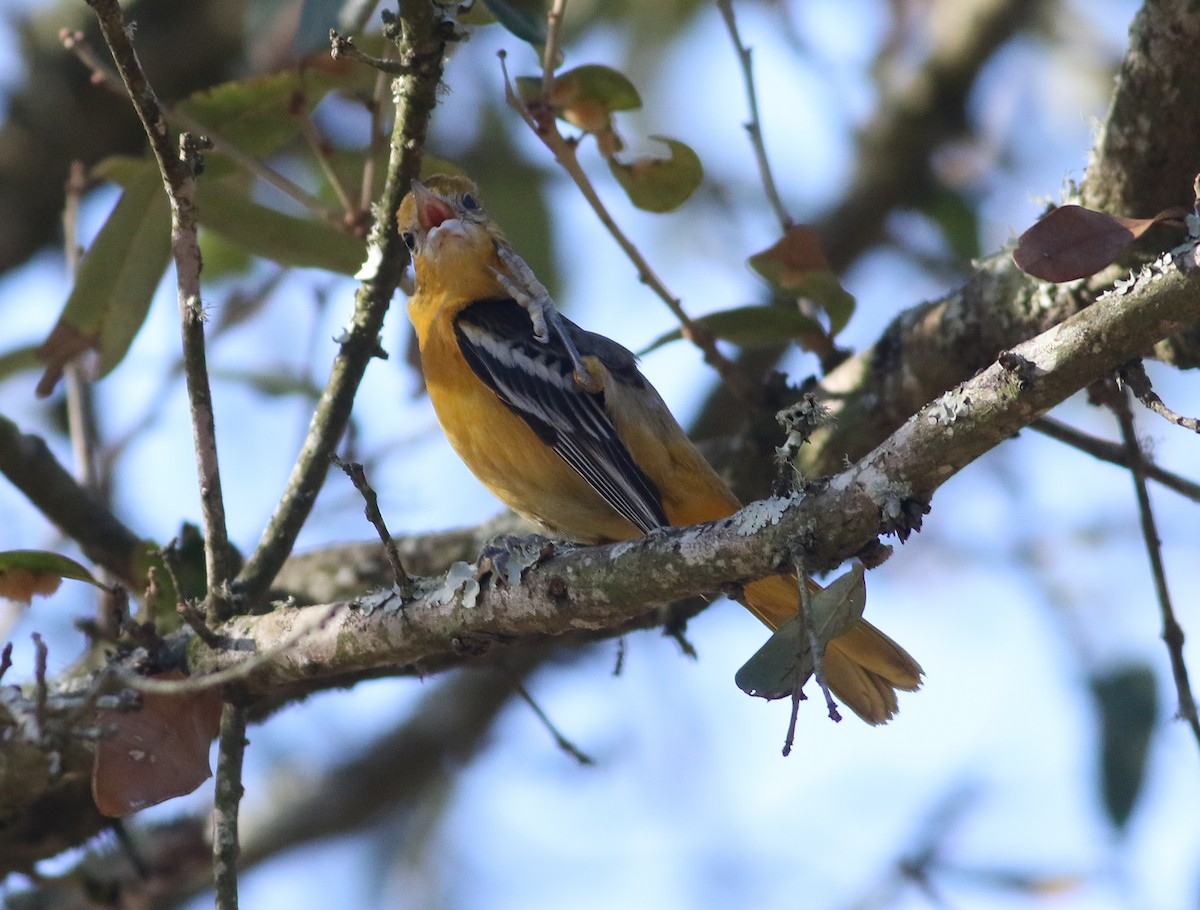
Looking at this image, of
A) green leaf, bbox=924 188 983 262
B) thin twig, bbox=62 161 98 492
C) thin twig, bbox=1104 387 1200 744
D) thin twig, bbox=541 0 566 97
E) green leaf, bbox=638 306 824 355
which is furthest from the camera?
green leaf, bbox=924 188 983 262

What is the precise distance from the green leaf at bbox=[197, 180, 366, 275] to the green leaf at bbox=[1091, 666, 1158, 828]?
3042 millimetres

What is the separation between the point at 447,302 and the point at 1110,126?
2301 millimetres

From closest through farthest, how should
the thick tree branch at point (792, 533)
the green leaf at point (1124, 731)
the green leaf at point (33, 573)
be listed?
the thick tree branch at point (792, 533) < the green leaf at point (33, 573) < the green leaf at point (1124, 731)

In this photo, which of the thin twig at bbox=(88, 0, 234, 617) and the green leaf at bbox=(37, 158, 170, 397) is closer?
the thin twig at bbox=(88, 0, 234, 617)

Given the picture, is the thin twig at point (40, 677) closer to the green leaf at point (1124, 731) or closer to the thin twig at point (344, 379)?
the thin twig at point (344, 379)

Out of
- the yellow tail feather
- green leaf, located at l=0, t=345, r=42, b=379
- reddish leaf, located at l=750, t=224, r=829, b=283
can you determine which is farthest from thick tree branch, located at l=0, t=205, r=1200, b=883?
green leaf, located at l=0, t=345, r=42, b=379

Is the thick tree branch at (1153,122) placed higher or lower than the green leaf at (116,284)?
lower

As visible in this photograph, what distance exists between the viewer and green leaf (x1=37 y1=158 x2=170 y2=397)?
395cm

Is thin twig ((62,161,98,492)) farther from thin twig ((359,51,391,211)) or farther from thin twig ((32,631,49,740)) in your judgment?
thin twig ((32,631,49,740))

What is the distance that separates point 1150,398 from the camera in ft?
7.68

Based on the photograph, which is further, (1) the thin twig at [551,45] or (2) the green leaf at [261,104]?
(2) the green leaf at [261,104]

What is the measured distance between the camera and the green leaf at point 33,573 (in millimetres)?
3188

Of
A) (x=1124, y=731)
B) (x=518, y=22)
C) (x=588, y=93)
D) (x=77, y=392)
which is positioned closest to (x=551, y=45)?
(x=588, y=93)

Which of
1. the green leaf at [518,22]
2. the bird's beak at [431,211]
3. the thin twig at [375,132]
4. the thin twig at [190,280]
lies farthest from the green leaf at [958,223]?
the thin twig at [190,280]
